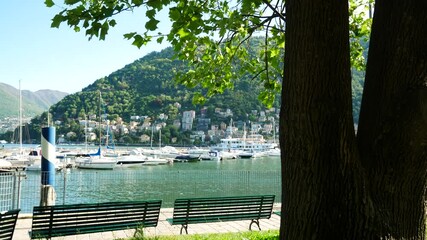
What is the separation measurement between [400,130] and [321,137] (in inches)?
20.5

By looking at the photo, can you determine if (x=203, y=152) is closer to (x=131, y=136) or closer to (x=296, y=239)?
(x=131, y=136)

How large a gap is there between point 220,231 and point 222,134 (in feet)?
372

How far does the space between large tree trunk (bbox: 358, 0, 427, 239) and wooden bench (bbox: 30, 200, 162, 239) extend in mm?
4658

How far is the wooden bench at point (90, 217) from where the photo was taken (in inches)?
268

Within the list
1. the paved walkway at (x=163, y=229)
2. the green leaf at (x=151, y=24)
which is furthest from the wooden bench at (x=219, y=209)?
the green leaf at (x=151, y=24)

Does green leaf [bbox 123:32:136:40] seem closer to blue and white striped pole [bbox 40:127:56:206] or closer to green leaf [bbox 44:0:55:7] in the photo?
green leaf [bbox 44:0:55:7]

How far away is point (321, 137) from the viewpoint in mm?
2756

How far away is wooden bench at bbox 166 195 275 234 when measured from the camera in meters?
8.39

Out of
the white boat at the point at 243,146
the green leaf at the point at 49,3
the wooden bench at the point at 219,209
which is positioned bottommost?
the white boat at the point at 243,146

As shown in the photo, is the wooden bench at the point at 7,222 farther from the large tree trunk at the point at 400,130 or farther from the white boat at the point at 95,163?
the white boat at the point at 95,163

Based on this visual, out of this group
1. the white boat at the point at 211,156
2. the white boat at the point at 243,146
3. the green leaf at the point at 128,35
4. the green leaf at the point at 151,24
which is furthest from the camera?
the white boat at the point at 243,146

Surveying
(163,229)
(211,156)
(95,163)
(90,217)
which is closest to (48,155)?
(163,229)

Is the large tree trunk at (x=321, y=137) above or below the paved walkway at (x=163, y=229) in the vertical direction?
above

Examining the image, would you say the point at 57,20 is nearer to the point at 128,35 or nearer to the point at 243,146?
the point at 128,35
